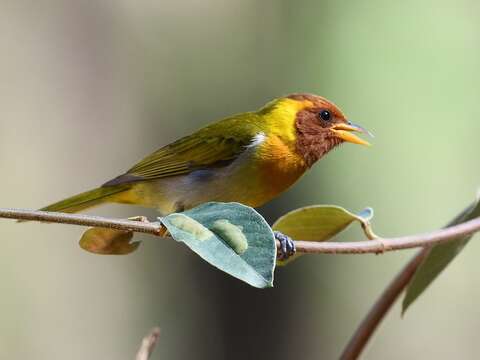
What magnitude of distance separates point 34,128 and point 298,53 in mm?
2211

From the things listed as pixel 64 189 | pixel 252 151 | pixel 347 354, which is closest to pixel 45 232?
pixel 64 189

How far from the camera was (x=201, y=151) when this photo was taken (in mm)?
3006

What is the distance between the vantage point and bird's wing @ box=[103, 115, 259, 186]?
2.91 metres

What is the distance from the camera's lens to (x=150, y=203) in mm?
2842

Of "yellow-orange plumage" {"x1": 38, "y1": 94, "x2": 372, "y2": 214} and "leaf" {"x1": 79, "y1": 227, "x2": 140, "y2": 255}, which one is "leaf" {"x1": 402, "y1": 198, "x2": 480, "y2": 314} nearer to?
"leaf" {"x1": 79, "y1": 227, "x2": 140, "y2": 255}

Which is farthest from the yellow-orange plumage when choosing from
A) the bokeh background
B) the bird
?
Result: the bokeh background

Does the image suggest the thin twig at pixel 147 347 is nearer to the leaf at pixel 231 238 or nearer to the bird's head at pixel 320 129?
the leaf at pixel 231 238

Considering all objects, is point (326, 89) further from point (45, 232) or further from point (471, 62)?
point (45, 232)

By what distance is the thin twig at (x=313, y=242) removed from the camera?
0.97 meters

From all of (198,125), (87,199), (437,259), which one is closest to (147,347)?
(437,259)

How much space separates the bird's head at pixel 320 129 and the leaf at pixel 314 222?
3.82 ft

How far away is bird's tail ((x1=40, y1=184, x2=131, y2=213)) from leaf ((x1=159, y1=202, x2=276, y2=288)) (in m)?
1.46

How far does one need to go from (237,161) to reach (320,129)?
1.09 feet

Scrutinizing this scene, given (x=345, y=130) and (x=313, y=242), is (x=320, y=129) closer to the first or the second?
(x=345, y=130)
